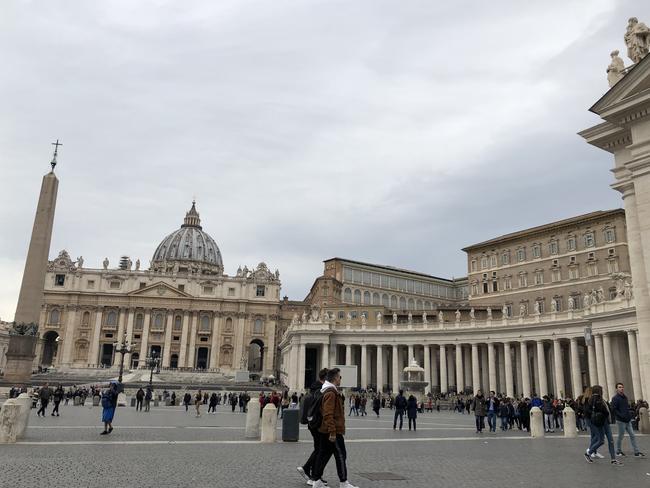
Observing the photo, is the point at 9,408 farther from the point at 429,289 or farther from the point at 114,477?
the point at 429,289

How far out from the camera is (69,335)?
101812mm

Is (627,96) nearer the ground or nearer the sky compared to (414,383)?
nearer the sky

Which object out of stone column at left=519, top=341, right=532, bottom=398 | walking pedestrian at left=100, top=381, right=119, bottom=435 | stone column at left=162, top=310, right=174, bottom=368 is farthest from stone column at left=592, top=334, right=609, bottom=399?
stone column at left=162, top=310, right=174, bottom=368

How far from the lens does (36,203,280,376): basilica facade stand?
10238cm

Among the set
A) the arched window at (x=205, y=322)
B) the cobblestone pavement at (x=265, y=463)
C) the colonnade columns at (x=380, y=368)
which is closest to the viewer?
the cobblestone pavement at (x=265, y=463)

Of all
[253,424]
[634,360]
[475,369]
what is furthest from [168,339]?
[253,424]

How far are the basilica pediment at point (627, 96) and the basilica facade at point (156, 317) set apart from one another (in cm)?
9235

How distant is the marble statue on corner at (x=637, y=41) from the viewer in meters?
18.6

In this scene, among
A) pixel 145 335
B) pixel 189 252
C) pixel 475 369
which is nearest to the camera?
pixel 475 369

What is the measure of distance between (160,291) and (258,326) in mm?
21695

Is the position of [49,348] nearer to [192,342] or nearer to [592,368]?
[192,342]

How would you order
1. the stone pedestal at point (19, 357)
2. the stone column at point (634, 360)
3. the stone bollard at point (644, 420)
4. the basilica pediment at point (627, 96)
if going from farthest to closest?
the stone column at point (634, 360) → the stone pedestal at point (19, 357) → the basilica pediment at point (627, 96) → the stone bollard at point (644, 420)

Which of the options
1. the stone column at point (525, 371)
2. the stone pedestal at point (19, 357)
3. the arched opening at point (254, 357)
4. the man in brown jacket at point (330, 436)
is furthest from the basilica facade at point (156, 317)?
the man in brown jacket at point (330, 436)

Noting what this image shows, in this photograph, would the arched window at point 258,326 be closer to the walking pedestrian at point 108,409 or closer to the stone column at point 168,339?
the stone column at point 168,339
